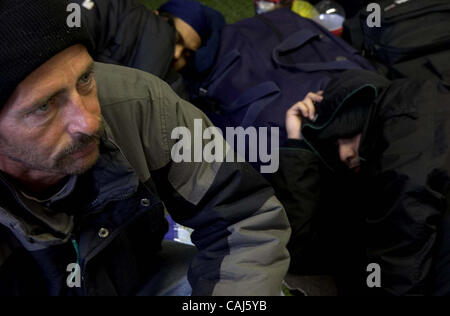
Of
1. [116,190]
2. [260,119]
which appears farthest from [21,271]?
[260,119]

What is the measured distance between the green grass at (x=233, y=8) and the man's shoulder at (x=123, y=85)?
3.55ft

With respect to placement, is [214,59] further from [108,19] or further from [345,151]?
[345,151]

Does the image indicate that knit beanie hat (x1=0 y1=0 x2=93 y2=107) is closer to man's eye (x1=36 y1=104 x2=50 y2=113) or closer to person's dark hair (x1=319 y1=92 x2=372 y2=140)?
man's eye (x1=36 y1=104 x2=50 y2=113)

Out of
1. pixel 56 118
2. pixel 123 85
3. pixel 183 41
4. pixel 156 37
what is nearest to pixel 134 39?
pixel 156 37

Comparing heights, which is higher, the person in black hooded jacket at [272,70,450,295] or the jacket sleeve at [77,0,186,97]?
the jacket sleeve at [77,0,186,97]

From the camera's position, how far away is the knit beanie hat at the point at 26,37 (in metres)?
0.55

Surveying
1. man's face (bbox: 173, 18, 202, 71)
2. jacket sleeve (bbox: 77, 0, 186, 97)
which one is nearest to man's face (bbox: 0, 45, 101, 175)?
jacket sleeve (bbox: 77, 0, 186, 97)

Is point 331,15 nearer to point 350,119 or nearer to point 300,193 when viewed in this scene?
point 350,119

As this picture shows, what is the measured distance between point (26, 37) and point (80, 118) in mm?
133

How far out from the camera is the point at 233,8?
178cm

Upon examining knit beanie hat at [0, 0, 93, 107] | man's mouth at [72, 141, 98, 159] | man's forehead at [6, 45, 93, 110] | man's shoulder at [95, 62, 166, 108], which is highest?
knit beanie hat at [0, 0, 93, 107]

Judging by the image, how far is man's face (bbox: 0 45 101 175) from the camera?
23.3 inches

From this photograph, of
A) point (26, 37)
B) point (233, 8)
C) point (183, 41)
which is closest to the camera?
point (26, 37)

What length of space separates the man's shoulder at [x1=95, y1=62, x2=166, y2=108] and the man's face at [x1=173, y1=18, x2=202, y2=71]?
2.17ft
